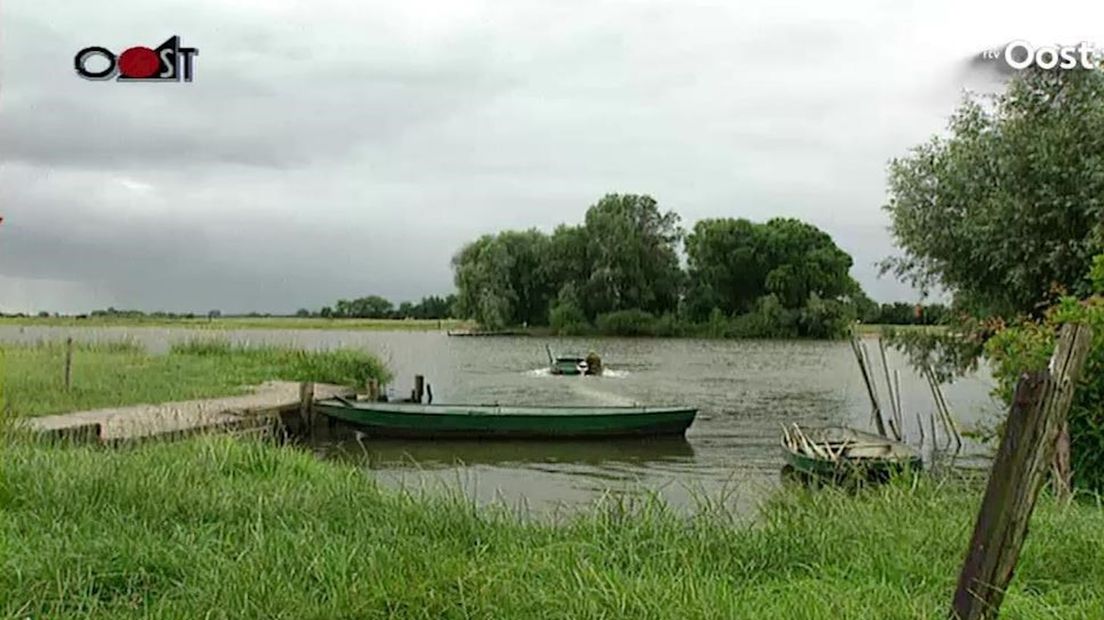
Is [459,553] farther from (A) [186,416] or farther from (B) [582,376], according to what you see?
(B) [582,376]

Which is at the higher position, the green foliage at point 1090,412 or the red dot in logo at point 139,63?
the red dot in logo at point 139,63

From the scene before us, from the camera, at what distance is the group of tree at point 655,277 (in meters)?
56.8

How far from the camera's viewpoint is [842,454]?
14188 millimetres

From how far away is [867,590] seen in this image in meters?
4.81

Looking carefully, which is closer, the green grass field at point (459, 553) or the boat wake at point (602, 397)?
the green grass field at point (459, 553)

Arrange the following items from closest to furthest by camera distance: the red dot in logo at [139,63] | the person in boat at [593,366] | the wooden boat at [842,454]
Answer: the red dot in logo at [139,63], the wooden boat at [842,454], the person in boat at [593,366]

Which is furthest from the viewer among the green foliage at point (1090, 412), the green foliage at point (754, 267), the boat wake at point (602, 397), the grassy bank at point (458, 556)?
the green foliage at point (754, 267)

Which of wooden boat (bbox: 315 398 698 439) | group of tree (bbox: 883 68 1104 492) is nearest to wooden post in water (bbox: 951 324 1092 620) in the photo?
group of tree (bbox: 883 68 1104 492)

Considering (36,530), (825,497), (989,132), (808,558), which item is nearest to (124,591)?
(36,530)

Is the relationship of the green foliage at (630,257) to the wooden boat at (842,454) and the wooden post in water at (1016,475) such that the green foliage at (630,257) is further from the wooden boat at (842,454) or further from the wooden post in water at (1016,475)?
the wooden post in water at (1016,475)

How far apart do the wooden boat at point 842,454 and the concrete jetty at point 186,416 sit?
7958 mm

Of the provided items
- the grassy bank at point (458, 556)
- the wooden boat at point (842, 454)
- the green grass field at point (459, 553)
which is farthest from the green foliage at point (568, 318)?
the grassy bank at point (458, 556)

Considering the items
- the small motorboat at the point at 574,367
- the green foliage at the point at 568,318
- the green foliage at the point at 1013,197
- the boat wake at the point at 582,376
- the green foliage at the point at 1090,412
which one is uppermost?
the green foliage at the point at 1013,197

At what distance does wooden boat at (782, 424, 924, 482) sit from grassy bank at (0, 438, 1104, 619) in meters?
5.51
